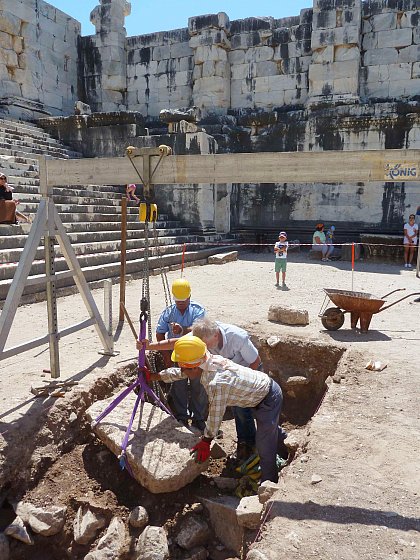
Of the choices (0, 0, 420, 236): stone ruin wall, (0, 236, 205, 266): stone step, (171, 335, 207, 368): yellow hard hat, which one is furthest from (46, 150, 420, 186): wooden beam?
(0, 0, 420, 236): stone ruin wall

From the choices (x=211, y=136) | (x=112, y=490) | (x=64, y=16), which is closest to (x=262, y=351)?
(x=112, y=490)

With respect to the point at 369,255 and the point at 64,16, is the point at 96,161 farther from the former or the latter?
the point at 64,16

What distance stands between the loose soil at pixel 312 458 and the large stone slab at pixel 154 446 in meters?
0.23

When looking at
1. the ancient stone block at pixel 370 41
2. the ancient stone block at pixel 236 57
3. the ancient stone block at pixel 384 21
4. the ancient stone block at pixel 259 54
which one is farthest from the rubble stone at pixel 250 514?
the ancient stone block at pixel 236 57

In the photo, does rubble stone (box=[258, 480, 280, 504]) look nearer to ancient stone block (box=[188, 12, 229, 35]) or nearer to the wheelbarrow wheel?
the wheelbarrow wheel

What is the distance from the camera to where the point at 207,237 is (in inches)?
538

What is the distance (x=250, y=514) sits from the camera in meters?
2.97

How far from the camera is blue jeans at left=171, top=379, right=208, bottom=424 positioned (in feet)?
15.2

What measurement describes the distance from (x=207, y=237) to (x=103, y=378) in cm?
932

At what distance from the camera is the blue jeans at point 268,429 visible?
376 centimetres

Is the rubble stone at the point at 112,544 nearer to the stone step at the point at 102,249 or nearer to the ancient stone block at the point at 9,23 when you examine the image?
the stone step at the point at 102,249

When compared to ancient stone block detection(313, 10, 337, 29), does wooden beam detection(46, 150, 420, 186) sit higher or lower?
lower

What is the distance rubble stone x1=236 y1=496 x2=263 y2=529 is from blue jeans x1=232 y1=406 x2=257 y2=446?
53.9 inches

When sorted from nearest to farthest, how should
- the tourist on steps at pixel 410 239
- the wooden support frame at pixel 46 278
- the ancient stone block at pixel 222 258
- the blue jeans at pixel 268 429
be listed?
1. the blue jeans at pixel 268 429
2. the wooden support frame at pixel 46 278
3. the tourist on steps at pixel 410 239
4. the ancient stone block at pixel 222 258
